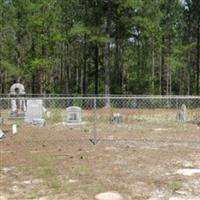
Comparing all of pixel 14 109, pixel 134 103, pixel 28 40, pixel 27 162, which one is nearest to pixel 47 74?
pixel 28 40

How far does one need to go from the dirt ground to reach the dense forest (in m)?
19.5

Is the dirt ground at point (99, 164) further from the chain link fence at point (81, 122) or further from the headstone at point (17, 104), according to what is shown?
the headstone at point (17, 104)

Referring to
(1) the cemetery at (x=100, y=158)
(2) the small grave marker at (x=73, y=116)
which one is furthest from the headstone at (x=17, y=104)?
(2) the small grave marker at (x=73, y=116)

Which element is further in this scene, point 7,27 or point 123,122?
point 7,27

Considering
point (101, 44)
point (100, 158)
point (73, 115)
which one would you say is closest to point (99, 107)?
point (101, 44)

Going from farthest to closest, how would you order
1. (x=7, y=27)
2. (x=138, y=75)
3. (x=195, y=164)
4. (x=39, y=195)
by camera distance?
(x=138, y=75) < (x=7, y=27) < (x=195, y=164) < (x=39, y=195)

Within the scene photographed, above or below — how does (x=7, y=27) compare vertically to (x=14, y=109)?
above

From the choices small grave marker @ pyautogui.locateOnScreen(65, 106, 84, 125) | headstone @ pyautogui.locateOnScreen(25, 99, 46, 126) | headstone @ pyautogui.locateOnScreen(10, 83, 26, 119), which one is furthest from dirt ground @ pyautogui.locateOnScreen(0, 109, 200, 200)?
headstone @ pyautogui.locateOnScreen(10, 83, 26, 119)

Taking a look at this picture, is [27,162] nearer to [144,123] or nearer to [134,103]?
[144,123]

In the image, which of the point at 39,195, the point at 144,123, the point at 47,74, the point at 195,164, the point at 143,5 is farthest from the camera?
the point at 47,74

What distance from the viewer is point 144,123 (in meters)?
21.9

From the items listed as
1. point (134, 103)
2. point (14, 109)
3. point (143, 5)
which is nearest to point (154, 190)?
point (14, 109)

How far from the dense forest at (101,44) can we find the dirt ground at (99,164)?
63.9 ft

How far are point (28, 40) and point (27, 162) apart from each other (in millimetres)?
35334
